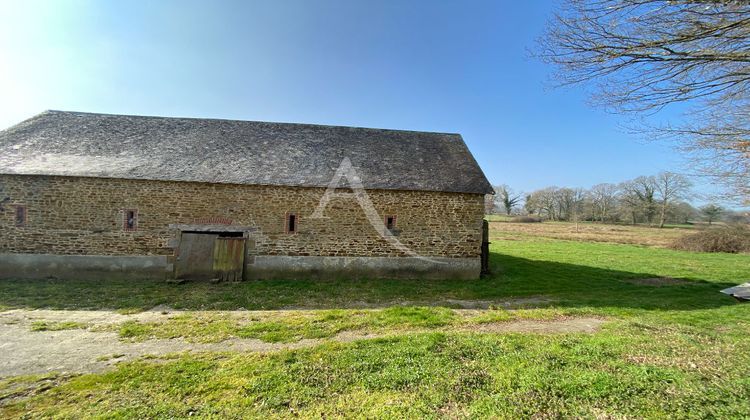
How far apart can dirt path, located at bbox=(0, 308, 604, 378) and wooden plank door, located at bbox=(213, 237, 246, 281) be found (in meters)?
3.43

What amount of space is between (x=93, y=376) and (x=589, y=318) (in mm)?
9774

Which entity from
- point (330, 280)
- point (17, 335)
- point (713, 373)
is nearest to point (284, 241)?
point (330, 280)

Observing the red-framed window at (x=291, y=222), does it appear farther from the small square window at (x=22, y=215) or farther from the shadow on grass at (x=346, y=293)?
the small square window at (x=22, y=215)

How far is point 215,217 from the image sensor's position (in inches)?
435

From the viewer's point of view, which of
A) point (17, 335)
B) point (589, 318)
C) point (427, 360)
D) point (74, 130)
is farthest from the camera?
point (74, 130)

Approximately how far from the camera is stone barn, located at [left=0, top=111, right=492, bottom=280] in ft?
34.1

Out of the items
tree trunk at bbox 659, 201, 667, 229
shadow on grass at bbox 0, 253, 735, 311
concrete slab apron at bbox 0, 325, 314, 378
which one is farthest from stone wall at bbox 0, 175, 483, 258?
tree trunk at bbox 659, 201, 667, 229

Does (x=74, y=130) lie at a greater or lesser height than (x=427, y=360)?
greater

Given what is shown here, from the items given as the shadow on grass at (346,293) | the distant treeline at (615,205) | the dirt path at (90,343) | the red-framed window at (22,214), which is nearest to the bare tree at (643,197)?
the distant treeline at (615,205)

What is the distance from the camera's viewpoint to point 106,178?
→ 10523 mm

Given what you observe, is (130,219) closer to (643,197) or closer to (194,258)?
(194,258)

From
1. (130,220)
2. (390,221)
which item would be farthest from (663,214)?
(130,220)

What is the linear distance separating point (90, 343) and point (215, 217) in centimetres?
566

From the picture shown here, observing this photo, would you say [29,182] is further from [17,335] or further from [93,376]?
[93,376]
